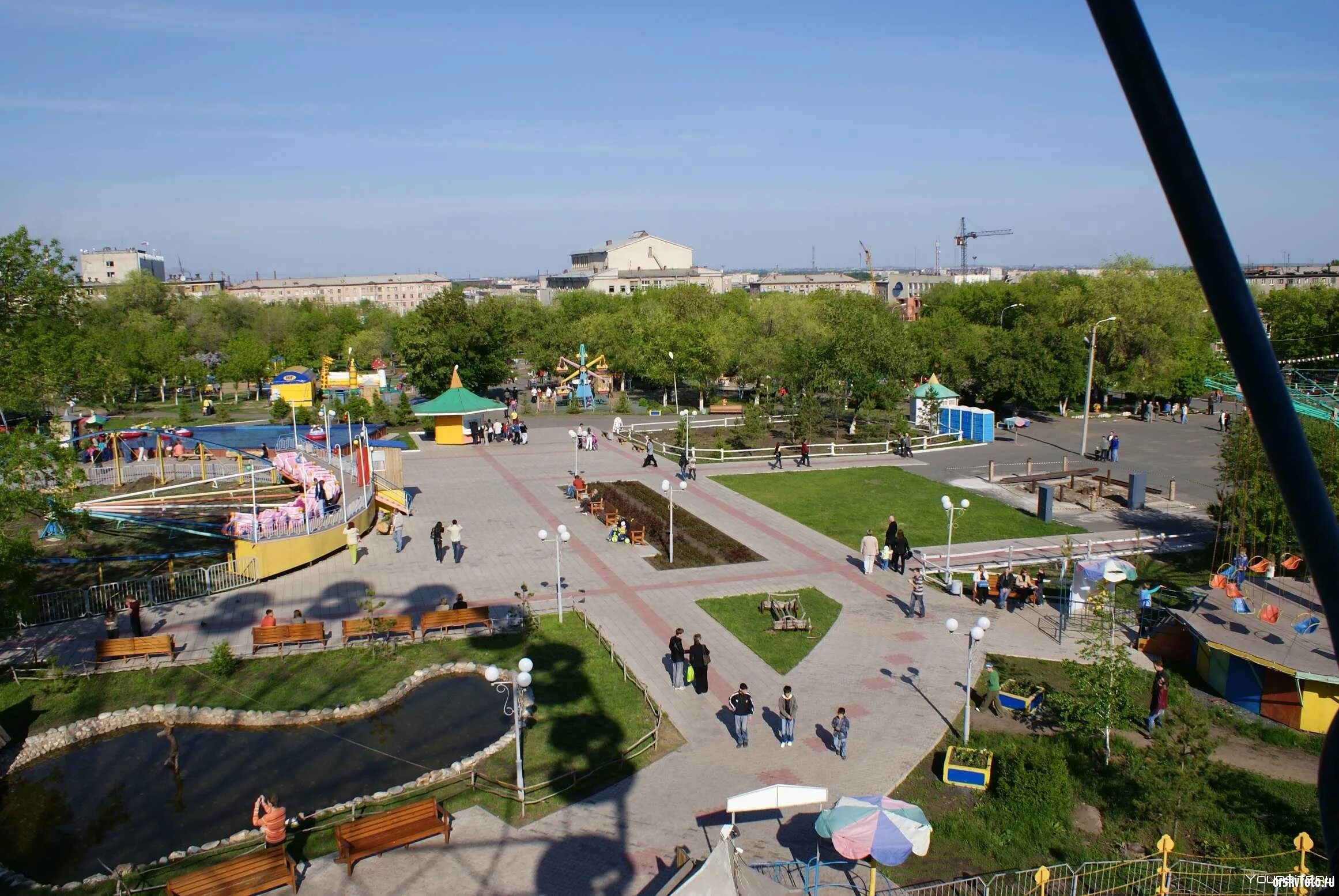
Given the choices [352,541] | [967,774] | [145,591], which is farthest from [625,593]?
[145,591]

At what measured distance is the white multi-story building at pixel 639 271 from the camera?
148 m

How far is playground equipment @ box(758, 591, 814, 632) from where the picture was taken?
19094 millimetres

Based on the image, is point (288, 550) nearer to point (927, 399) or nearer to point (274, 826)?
point (274, 826)

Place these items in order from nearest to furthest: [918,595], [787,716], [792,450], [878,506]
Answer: [787,716]
[918,595]
[878,506]
[792,450]

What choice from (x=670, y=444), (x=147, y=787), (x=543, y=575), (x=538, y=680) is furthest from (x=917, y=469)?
(x=147, y=787)

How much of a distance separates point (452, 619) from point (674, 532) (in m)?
8.94

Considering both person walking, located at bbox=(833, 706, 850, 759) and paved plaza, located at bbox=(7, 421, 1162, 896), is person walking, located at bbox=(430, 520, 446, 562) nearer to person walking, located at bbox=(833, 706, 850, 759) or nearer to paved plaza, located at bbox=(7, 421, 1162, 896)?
paved plaza, located at bbox=(7, 421, 1162, 896)

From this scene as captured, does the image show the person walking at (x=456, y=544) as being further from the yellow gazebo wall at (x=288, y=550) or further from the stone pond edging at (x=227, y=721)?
the stone pond edging at (x=227, y=721)

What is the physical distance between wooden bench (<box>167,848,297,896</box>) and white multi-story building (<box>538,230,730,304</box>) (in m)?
135

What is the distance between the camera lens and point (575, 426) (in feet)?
156

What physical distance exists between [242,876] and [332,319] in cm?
9921

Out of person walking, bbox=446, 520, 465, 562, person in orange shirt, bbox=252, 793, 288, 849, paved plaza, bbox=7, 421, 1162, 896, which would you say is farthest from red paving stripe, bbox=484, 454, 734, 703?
person in orange shirt, bbox=252, 793, 288, 849

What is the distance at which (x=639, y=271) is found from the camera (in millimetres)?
150125

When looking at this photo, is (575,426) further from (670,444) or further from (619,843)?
(619,843)
